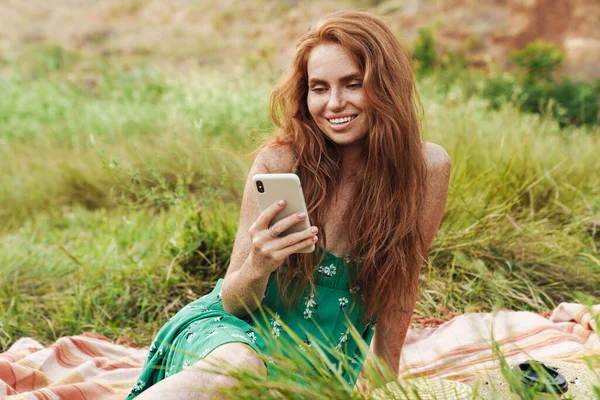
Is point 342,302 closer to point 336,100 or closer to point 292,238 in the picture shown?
point 292,238

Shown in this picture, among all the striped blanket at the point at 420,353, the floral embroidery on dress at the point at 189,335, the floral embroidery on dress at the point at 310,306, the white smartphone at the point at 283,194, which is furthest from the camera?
the striped blanket at the point at 420,353

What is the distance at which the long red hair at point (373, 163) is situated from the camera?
2166 millimetres

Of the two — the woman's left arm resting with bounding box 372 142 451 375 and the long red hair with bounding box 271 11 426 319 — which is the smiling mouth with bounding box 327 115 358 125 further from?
the woman's left arm resting with bounding box 372 142 451 375

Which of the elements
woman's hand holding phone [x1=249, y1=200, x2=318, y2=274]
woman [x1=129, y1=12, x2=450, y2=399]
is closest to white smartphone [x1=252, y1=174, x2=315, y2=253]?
woman's hand holding phone [x1=249, y1=200, x2=318, y2=274]

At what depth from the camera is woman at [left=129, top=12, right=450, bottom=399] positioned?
84.8 inches

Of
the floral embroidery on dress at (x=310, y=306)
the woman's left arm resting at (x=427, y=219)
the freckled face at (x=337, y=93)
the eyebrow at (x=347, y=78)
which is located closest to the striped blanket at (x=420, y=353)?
the woman's left arm resting at (x=427, y=219)

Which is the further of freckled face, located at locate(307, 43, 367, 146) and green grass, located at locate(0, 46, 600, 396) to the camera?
green grass, located at locate(0, 46, 600, 396)

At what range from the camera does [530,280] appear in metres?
3.57

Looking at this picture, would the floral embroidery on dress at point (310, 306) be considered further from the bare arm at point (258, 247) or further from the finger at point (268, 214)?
the finger at point (268, 214)

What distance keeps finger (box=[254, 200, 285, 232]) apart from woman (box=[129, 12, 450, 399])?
0.41 feet

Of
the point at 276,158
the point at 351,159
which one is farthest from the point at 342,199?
the point at 276,158

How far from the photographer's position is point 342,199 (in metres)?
2.36

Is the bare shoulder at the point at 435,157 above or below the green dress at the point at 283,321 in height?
above

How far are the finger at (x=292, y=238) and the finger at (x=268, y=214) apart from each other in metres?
0.06
